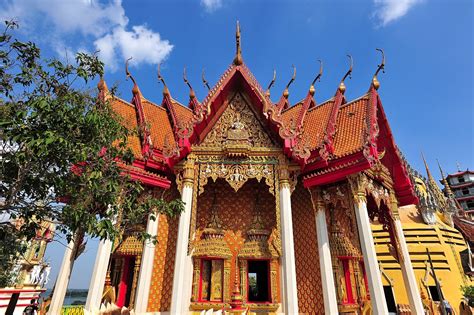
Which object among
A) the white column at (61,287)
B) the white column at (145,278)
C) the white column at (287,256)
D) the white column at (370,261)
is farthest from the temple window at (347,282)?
the white column at (61,287)

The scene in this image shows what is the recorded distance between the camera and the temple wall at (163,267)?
758cm

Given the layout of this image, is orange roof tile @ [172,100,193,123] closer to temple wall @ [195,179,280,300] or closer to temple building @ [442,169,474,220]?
temple wall @ [195,179,280,300]

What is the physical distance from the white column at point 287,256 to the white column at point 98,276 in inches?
175

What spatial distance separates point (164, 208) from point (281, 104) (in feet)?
20.6

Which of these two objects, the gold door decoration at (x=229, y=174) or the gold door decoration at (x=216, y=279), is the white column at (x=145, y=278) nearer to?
the gold door decoration at (x=229, y=174)

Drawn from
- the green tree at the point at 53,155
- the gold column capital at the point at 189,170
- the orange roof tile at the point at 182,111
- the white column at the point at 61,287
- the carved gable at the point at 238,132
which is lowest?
the white column at the point at 61,287

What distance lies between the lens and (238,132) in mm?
8992

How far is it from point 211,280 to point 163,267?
1.45 metres

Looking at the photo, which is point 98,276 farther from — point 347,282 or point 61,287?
point 347,282

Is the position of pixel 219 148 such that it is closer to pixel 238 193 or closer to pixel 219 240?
pixel 238 193

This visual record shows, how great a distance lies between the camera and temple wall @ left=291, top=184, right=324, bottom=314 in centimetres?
752

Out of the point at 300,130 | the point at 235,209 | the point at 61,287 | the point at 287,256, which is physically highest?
the point at 300,130

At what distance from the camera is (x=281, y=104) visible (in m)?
10.3

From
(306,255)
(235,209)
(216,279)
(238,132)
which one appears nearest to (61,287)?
(216,279)
